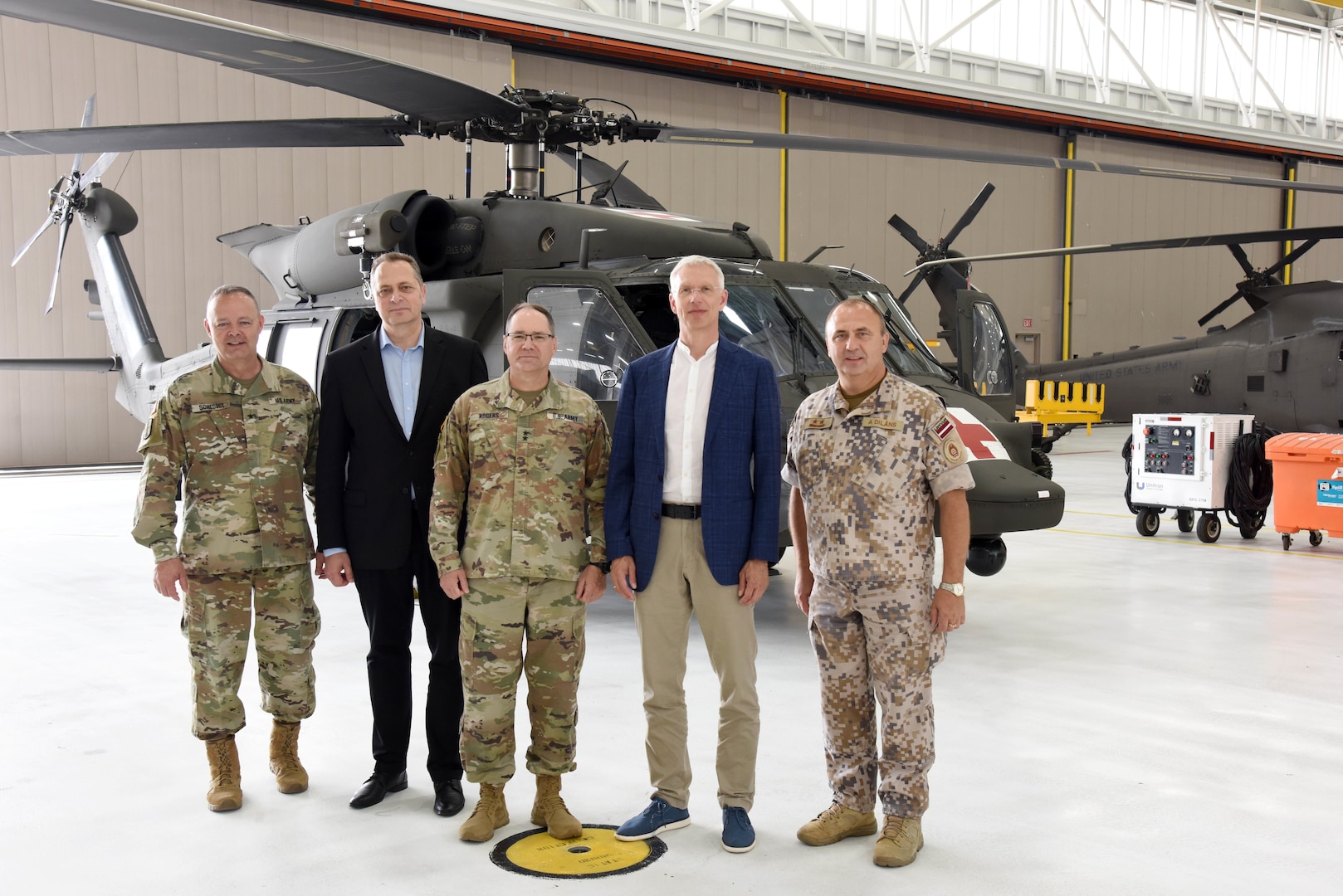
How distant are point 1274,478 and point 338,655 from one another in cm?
686

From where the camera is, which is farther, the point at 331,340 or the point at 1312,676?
the point at 331,340

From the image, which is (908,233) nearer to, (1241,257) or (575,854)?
(1241,257)

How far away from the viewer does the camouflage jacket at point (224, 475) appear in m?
3.31

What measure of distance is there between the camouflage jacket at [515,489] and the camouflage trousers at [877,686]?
69cm

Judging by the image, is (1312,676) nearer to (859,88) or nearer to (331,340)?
(331,340)

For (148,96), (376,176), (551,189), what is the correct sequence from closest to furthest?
(148,96) → (376,176) → (551,189)

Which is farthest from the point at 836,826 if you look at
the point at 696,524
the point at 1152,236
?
the point at 1152,236

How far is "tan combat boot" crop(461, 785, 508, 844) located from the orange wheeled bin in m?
6.98

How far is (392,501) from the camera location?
3.30m

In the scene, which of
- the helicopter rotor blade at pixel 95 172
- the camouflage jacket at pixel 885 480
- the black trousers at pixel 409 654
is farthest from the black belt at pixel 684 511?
the helicopter rotor blade at pixel 95 172

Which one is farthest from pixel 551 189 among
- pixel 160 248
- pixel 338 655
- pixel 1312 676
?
pixel 1312 676

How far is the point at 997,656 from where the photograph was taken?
16.9 feet

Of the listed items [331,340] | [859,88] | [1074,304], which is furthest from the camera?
[1074,304]

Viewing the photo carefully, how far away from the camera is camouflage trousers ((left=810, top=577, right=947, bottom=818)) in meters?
2.96
